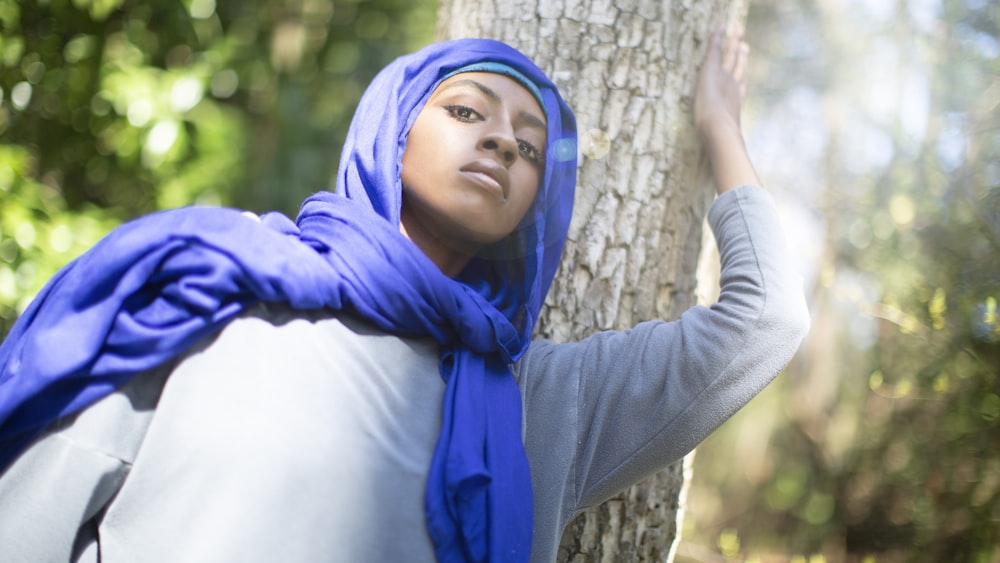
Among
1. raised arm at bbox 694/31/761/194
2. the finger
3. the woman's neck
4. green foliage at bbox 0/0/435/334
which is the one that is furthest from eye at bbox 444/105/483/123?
green foliage at bbox 0/0/435/334

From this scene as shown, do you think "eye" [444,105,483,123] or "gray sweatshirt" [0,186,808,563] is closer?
"gray sweatshirt" [0,186,808,563]

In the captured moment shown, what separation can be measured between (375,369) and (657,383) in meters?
0.50

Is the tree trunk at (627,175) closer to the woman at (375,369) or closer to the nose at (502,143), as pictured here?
the woman at (375,369)

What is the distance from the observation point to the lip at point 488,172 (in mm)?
1475

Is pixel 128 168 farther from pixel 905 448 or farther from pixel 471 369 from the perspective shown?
pixel 905 448

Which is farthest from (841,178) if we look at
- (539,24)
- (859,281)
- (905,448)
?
(539,24)

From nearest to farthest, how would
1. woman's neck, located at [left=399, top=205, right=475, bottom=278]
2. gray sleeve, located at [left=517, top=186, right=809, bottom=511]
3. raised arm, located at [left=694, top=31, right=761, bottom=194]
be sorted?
gray sleeve, located at [left=517, top=186, right=809, bottom=511] → woman's neck, located at [left=399, top=205, right=475, bottom=278] → raised arm, located at [left=694, top=31, right=761, bottom=194]

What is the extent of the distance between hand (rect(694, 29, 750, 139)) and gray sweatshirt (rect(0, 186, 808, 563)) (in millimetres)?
568

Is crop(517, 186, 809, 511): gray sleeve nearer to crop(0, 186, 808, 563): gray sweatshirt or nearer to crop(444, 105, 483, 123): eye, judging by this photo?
crop(0, 186, 808, 563): gray sweatshirt

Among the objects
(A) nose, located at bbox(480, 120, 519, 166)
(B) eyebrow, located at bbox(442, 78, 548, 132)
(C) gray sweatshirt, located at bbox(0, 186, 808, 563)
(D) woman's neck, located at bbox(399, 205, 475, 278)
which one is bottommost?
(C) gray sweatshirt, located at bbox(0, 186, 808, 563)

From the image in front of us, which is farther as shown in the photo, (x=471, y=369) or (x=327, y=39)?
(x=327, y=39)

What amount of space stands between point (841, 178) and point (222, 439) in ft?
20.6

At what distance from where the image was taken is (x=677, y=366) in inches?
57.2

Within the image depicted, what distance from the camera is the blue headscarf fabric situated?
1.17 m
